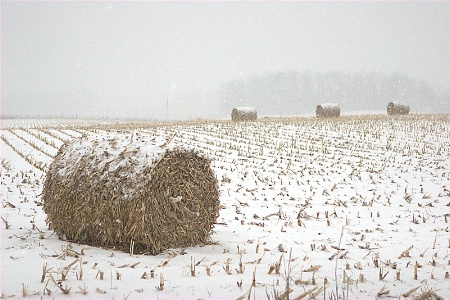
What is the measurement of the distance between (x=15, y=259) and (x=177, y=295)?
225 centimetres

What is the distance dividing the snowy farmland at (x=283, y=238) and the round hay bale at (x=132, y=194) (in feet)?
0.76

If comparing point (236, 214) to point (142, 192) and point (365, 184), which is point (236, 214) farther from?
point (365, 184)

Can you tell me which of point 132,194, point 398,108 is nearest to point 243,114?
point 398,108

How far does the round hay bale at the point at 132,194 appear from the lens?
5.11 m

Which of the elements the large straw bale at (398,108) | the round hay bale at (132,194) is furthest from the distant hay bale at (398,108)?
the round hay bale at (132,194)

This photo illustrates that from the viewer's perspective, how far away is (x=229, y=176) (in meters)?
11.7

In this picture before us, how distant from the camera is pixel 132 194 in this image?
16.5 ft

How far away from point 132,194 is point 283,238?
275 centimetres

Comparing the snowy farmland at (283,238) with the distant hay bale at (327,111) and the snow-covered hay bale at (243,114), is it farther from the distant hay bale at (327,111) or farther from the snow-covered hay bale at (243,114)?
the distant hay bale at (327,111)

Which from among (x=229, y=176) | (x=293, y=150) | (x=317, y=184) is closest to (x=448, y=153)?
(x=293, y=150)

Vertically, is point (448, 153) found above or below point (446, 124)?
below

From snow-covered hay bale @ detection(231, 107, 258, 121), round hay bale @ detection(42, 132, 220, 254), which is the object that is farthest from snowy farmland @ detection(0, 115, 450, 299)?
snow-covered hay bale @ detection(231, 107, 258, 121)

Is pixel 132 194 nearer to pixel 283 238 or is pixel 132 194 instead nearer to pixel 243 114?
pixel 283 238

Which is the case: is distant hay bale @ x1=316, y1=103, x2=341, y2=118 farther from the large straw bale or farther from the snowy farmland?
the snowy farmland
